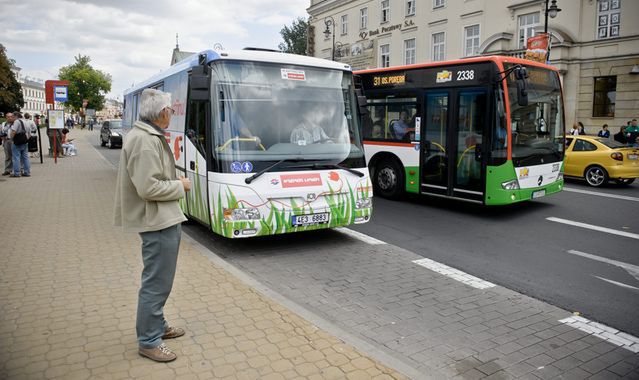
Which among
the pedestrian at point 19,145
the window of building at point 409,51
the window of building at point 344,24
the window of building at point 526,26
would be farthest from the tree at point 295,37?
the pedestrian at point 19,145

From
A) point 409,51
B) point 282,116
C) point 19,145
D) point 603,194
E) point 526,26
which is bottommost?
point 603,194

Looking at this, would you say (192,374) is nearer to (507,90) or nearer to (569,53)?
(507,90)

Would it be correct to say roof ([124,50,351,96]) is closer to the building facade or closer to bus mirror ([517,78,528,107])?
bus mirror ([517,78,528,107])

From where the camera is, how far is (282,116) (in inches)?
279

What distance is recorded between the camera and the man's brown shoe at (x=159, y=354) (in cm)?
372

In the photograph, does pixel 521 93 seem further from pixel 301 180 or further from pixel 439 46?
pixel 439 46

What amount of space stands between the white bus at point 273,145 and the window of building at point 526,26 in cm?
2388

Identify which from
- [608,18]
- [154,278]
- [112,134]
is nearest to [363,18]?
[608,18]

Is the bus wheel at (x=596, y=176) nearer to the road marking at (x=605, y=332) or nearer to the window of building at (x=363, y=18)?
the road marking at (x=605, y=332)

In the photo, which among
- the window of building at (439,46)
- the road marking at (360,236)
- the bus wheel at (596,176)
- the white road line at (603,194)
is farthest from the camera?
the window of building at (439,46)

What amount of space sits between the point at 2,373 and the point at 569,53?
28.6 m

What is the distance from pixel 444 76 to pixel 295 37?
6069 cm

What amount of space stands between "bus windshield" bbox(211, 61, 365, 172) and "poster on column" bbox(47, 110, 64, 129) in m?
17.5

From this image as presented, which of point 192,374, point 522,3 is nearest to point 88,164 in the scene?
point 192,374
